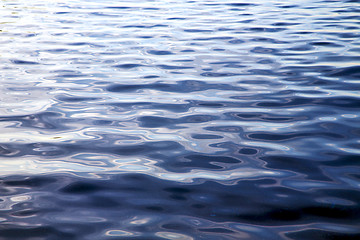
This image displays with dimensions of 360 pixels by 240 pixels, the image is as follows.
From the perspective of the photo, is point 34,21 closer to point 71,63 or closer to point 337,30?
point 71,63

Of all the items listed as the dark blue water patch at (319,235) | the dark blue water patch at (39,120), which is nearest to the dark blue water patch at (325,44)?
the dark blue water patch at (39,120)

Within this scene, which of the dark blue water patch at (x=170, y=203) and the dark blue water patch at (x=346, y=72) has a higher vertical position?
the dark blue water patch at (x=346, y=72)

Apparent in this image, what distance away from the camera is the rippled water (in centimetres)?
275

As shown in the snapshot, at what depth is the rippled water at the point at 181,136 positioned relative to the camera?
275 cm

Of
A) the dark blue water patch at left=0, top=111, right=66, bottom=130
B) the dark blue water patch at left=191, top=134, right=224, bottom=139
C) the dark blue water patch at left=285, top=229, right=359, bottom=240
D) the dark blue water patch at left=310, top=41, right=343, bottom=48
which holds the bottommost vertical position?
the dark blue water patch at left=285, top=229, right=359, bottom=240

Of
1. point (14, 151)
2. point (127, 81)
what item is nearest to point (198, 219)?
point (14, 151)

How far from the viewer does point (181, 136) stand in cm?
408

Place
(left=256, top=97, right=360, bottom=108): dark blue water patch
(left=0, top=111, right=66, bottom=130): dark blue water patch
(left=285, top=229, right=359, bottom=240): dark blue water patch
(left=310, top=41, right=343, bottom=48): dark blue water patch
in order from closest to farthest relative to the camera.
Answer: (left=285, top=229, right=359, bottom=240): dark blue water patch, (left=0, top=111, right=66, bottom=130): dark blue water patch, (left=256, top=97, right=360, bottom=108): dark blue water patch, (left=310, top=41, right=343, bottom=48): dark blue water patch

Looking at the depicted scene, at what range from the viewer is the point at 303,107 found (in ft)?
15.6

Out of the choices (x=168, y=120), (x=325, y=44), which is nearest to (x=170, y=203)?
(x=168, y=120)

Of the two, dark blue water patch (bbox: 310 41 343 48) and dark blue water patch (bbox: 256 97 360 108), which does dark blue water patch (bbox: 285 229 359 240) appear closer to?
dark blue water patch (bbox: 256 97 360 108)

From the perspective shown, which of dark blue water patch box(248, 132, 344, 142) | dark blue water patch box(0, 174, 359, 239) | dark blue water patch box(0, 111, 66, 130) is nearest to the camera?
dark blue water patch box(0, 174, 359, 239)

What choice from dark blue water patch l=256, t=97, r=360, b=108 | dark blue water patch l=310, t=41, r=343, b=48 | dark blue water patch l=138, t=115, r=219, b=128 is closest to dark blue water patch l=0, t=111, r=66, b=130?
dark blue water patch l=138, t=115, r=219, b=128

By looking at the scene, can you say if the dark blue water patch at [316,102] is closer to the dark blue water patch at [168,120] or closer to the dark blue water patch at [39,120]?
the dark blue water patch at [168,120]
